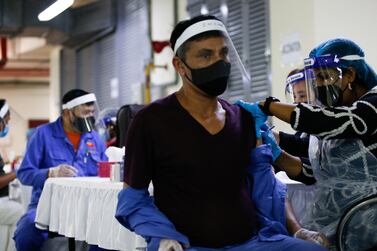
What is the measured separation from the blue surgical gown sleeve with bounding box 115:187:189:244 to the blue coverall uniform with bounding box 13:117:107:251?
184cm

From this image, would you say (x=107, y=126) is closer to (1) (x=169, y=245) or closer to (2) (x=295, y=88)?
(2) (x=295, y=88)

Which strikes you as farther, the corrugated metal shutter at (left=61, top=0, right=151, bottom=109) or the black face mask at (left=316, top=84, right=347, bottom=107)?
the corrugated metal shutter at (left=61, top=0, right=151, bottom=109)

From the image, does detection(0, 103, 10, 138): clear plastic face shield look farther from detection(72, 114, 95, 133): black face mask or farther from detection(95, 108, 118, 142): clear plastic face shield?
detection(72, 114, 95, 133): black face mask

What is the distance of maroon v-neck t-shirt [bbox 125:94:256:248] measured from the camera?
6.15 feet

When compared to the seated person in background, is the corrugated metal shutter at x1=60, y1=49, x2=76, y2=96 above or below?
above

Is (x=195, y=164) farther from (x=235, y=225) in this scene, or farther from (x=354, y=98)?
(x=354, y=98)

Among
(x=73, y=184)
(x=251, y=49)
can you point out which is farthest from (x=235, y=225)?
(x=251, y=49)

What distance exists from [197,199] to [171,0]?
16.7ft

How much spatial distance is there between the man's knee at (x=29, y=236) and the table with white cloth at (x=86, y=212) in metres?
0.36

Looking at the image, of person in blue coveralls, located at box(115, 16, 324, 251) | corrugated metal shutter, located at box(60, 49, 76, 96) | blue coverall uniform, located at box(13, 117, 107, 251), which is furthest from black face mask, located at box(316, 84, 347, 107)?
corrugated metal shutter, located at box(60, 49, 76, 96)

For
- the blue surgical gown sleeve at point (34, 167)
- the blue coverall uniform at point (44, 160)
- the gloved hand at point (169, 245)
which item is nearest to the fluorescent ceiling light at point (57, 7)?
the blue coverall uniform at point (44, 160)

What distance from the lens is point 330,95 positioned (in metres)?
2.10

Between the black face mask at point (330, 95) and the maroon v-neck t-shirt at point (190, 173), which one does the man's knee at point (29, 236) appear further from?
the black face mask at point (330, 95)

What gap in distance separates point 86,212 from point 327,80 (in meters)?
1.32
